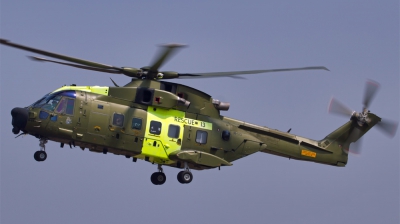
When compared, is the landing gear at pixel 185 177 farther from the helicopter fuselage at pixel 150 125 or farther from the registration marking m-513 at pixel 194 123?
the registration marking m-513 at pixel 194 123

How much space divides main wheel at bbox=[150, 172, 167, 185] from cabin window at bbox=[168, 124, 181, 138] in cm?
180

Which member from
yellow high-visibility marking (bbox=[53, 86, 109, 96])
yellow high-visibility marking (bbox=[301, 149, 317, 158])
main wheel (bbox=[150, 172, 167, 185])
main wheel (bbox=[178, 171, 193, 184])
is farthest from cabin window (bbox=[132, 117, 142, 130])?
yellow high-visibility marking (bbox=[301, 149, 317, 158])

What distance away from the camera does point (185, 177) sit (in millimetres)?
24609

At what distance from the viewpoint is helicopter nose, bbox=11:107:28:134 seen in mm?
22547

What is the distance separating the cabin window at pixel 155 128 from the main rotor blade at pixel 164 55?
1717 mm

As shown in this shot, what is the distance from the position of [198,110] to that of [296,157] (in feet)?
13.8

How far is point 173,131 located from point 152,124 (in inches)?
30.4

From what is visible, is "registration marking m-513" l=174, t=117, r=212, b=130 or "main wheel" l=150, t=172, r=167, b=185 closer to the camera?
"registration marking m-513" l=174, t=117, r=212, b=130

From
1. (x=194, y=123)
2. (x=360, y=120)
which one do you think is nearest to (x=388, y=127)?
(x=360, y=120)

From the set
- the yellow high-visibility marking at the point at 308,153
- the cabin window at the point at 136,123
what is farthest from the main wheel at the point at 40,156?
the yellow high-visibility marking at the point at 308,153

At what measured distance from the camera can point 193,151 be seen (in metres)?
24.5

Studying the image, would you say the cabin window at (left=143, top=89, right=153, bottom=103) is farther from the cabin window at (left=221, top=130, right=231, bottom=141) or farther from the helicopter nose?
the helicopter nose

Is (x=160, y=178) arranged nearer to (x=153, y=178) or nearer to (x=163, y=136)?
(x=153, y=178)

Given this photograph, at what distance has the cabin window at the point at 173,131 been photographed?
24.2m
